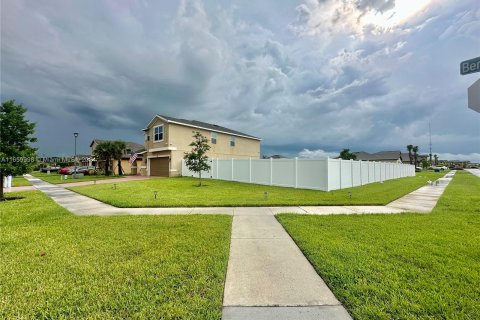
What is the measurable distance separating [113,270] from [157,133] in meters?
25.4

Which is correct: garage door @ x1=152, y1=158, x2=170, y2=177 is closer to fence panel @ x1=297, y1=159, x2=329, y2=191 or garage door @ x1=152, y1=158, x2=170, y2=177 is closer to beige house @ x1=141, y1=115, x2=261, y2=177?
beige house @ x1=141, y1=115, x2=261, y2=177

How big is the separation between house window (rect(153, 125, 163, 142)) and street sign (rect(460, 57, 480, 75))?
2637 centimetres

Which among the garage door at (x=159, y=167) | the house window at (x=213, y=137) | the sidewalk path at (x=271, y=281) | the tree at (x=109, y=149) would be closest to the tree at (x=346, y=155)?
the house window at (x=213, y=137)

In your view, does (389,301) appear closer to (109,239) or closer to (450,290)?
(450,290)

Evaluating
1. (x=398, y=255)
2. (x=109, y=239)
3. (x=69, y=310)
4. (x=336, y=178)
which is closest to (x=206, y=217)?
(x=109, y=239)

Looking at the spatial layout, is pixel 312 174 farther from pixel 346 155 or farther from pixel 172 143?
pixel 346 155

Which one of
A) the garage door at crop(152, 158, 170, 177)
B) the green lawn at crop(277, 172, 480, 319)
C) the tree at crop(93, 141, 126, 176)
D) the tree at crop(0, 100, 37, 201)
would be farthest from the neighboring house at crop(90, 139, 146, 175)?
the green lawn at crop(277, 172, 480, 319)

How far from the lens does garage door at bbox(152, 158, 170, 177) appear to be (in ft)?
84.9

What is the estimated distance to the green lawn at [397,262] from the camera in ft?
8.83

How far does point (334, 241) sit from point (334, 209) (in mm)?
3853

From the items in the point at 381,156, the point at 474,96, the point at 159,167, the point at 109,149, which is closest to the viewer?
the point at 474,96

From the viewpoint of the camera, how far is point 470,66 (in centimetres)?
331

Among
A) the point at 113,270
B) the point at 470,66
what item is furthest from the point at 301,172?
the point at 113,270

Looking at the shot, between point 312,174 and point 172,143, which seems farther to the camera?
point 172,143
